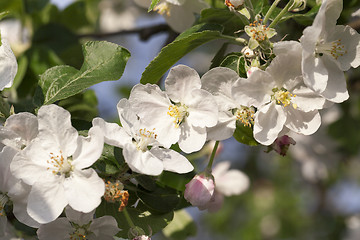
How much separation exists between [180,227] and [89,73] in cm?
76

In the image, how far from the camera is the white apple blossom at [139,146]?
47.3 inches

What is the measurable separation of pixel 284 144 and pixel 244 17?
0.37 meters

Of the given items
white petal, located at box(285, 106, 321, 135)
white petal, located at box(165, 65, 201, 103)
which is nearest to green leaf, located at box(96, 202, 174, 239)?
white petal, located at box(165, 65, 201, 103)

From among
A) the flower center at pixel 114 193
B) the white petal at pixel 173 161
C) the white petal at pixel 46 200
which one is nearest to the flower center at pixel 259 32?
the white petal at pixel 173 161

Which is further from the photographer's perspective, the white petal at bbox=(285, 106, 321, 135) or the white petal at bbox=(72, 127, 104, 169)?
the white petal at bbox=(285, 106, 321, 135)

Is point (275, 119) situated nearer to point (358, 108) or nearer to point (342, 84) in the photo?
point (342, 84)

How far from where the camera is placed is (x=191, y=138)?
1.31 meters

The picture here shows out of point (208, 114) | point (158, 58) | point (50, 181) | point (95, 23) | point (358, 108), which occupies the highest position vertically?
point (158, 58)

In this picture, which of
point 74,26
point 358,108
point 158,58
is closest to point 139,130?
point 158,58

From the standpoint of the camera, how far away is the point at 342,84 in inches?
49.1

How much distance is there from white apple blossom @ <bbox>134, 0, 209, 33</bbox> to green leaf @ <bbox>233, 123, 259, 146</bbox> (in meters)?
0.49

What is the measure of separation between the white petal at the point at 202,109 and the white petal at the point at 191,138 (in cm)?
2

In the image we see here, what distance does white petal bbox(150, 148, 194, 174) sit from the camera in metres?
1.24

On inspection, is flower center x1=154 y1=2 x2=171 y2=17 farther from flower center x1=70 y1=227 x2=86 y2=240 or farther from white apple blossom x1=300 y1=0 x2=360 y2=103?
flower center x1=70 y1=227 x2=86 y2=240
